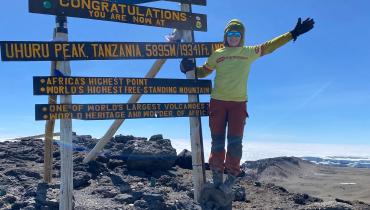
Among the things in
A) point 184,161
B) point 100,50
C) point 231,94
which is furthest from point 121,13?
point 184,161

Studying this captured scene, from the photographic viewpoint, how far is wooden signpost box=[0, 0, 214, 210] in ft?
23.9

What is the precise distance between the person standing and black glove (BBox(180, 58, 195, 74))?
2.09 feet

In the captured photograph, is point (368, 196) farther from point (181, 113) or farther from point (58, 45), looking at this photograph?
point (58, 45)

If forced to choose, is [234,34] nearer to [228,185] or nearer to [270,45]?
[270,45]

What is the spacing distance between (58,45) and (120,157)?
12.4ft

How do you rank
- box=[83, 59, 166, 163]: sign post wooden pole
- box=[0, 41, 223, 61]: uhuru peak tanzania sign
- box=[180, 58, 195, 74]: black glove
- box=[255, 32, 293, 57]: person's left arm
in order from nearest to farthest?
1. box=[0, 41, 223, 61]: uhuru peak tanzania sign
2. box=[255, 32, 293, 57]: person's left arm
3. box=[83, 59, 166, 163]: sign post wooden pole
4. box=[180, 58, 195, 74]: black glove

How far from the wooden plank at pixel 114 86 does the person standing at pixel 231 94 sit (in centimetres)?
74

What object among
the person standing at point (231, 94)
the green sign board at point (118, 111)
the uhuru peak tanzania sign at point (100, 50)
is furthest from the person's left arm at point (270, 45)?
the green sign board at point (118, 111)

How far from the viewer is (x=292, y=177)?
2703 centimetres

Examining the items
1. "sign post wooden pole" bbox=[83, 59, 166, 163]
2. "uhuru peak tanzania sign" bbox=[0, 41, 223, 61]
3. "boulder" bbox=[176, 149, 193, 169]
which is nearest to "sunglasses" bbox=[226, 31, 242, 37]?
"uhuru peak tanzania sign" bbox=[0, 41, 223, 61]

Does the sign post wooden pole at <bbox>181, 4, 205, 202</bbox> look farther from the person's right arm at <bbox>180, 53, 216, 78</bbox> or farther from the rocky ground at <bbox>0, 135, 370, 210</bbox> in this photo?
the rocky ground at <bbox>0, 135, 370, 210</bbox>

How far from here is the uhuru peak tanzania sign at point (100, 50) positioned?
712cm

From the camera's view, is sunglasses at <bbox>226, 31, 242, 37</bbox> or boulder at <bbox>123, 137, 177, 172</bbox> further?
boulder at <bbox>123, 137, 177, 172</bbox>

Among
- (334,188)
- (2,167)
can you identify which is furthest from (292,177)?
(2,167)
